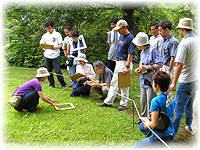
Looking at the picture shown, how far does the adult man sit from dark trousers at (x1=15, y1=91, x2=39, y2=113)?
9.16 feet

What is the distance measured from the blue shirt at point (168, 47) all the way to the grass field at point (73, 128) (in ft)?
4.50

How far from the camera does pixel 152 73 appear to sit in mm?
3576

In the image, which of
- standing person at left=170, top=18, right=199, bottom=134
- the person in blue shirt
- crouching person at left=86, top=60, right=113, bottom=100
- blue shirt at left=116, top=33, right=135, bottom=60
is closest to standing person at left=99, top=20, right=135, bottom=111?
blue shirt at left=116, top=33, right=135, bottom=60

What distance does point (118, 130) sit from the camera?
3.53 meters

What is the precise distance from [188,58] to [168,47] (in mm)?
869

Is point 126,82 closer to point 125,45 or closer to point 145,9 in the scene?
point 125,45

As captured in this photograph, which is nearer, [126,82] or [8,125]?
[8,125]

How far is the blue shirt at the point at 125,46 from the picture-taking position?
13.7 feet

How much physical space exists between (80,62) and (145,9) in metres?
6.98

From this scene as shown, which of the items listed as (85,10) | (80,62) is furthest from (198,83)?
(85,10)

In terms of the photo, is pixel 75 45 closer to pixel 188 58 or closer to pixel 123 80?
pixel 123 80

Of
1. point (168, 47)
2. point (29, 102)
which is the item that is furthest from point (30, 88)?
point (168, 47)

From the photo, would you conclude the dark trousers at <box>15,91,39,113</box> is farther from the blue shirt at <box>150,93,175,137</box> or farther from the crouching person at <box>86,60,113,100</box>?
the blue shirt at <box>150,93,175,137</box>

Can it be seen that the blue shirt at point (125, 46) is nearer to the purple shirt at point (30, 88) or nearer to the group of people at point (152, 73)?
the group of people at point (152, 73)
